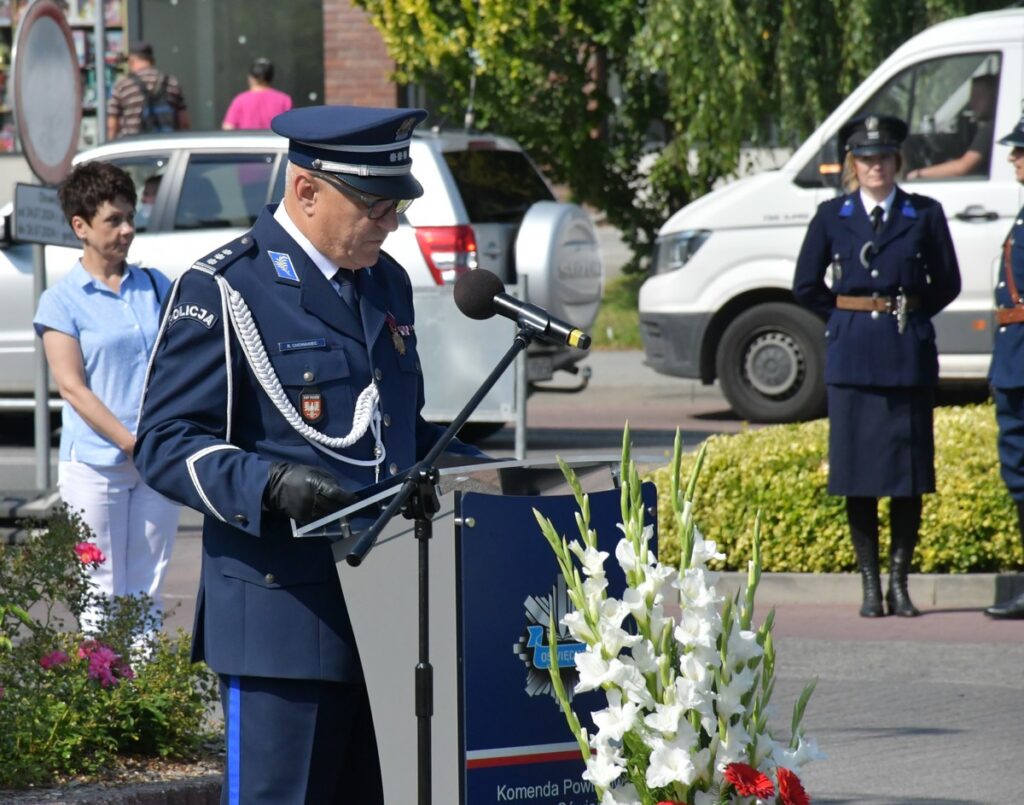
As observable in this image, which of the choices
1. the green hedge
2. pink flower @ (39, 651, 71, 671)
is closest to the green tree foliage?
the green hedge

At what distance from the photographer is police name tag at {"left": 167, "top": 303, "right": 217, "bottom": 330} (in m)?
3.50

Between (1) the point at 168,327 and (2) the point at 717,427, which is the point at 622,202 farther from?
(1) the point at 168,327

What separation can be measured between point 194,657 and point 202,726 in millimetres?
1998

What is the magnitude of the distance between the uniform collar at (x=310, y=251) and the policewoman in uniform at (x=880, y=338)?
4772mm

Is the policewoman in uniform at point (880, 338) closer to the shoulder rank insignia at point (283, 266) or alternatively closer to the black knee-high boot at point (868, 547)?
the black knee-high boot at point (868, 547)

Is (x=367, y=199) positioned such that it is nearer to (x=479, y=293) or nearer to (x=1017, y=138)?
(x=479, y=293)

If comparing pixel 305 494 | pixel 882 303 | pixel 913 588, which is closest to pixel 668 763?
pixel 305 494

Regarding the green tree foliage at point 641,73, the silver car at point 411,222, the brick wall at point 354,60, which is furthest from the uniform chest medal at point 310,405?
the brick wall at point 354,60

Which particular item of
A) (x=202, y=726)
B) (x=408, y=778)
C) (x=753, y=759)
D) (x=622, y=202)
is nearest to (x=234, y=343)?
(x=408, y=778)

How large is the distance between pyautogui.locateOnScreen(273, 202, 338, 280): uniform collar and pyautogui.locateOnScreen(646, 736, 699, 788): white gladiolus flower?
44.2 inches

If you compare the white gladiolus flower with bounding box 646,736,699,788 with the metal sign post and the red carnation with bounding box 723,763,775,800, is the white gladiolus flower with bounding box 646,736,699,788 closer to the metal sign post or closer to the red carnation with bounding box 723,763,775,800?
the red carnation with bounding box 723,763,775,800

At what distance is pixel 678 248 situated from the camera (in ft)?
45.3

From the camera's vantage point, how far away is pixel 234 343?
3512 mm

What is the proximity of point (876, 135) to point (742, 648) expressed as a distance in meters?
5.18
